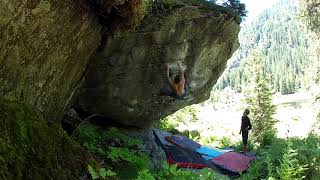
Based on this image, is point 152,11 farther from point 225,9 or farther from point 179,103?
point 179,103

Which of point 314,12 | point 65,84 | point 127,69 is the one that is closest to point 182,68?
point 127,69

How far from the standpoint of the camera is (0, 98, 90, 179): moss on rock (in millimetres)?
3463

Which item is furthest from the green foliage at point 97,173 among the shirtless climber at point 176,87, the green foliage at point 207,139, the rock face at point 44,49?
the green foliage at point 207,139

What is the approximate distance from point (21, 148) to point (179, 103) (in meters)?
11.7

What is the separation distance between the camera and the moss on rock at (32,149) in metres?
3.46

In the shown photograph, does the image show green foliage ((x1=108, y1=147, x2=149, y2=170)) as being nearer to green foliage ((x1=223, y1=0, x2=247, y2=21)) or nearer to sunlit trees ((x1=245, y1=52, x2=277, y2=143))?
green foliage ((x1=223, y1=0, x2=247, y2=21))

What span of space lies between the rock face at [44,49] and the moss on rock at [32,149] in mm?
1127

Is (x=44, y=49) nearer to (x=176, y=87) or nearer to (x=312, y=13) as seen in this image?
(x=176, y=87)

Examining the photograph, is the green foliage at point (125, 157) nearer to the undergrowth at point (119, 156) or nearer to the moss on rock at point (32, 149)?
the undergrowth at point (119, 156)

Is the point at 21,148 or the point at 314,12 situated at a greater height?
the point at 314,12

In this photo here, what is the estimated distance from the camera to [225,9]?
13.2m

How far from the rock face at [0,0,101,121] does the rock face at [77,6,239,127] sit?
239 cm

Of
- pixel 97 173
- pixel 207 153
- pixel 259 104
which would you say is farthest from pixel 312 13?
pixel 97 173

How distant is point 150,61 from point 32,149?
342 inches
